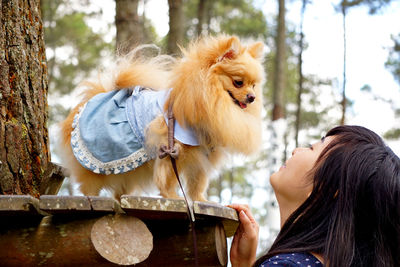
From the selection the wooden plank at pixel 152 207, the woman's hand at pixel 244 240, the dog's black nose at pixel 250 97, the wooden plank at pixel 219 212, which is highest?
the dog's black nose at pixel 250 97

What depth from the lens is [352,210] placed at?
6.69 feet

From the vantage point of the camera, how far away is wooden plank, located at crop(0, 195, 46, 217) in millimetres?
1879

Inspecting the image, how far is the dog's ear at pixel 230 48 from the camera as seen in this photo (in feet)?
10.7

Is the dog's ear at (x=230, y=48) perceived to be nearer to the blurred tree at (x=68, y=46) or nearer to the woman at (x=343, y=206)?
the woman at (x=343, y=206)

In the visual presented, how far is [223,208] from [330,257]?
1.72 ft

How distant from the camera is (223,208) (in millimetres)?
2295

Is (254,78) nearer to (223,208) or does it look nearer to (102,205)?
(223,208)

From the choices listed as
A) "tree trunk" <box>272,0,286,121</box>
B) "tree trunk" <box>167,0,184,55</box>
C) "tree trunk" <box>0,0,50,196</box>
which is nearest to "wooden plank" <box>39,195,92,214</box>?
"tree trunk" <box>0,0,50,196</box>

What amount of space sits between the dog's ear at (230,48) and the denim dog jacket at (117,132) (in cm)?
43

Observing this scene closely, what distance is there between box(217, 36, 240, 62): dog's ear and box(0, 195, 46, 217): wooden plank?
1695 mm

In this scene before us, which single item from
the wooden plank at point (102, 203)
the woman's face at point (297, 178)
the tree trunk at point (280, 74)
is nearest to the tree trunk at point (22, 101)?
the wooden plank at point (102, 203)

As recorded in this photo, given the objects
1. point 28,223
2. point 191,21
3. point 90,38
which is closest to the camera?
point 28,223

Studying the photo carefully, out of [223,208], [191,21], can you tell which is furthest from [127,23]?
[191,21]

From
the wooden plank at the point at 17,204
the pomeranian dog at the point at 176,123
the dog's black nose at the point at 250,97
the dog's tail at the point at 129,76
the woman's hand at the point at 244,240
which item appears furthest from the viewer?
the dog's tail at the point at 129,76
